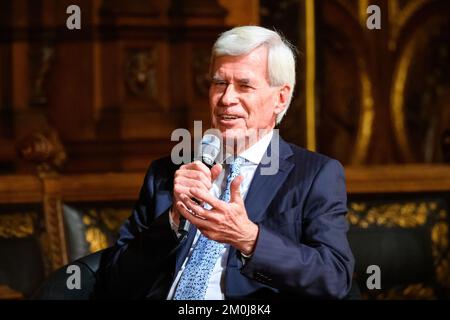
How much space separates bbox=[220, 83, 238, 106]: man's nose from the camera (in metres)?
2.99

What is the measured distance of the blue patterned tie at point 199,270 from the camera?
2.97 metres

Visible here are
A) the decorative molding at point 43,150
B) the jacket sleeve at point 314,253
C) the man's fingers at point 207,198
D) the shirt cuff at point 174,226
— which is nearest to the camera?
the man's fingers at point 207,198

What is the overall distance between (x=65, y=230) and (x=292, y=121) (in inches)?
114

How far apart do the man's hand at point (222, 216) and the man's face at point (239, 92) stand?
0.37m

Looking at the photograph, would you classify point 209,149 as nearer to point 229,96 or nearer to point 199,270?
point 229,96

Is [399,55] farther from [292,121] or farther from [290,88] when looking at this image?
[290,88]

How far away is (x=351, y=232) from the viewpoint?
157 inches

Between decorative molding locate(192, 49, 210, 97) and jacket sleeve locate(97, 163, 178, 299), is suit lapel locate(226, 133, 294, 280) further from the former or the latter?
decorative molding locate(192, 49, 210, 97)

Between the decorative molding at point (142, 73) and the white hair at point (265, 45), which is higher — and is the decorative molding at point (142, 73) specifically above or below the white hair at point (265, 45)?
below

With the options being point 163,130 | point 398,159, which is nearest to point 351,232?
point 163,130

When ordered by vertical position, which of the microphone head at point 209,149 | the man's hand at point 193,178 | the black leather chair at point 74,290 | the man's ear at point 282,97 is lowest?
the black leather chair at point 74,290

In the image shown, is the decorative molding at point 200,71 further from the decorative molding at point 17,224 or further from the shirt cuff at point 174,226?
the shirt cuff at point 174,226

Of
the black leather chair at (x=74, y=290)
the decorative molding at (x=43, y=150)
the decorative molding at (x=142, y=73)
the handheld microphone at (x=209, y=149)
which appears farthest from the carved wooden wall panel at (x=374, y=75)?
the handheld microphone at (x=209, y=149)

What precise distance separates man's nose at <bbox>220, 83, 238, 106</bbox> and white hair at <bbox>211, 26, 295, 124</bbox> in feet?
0.33
